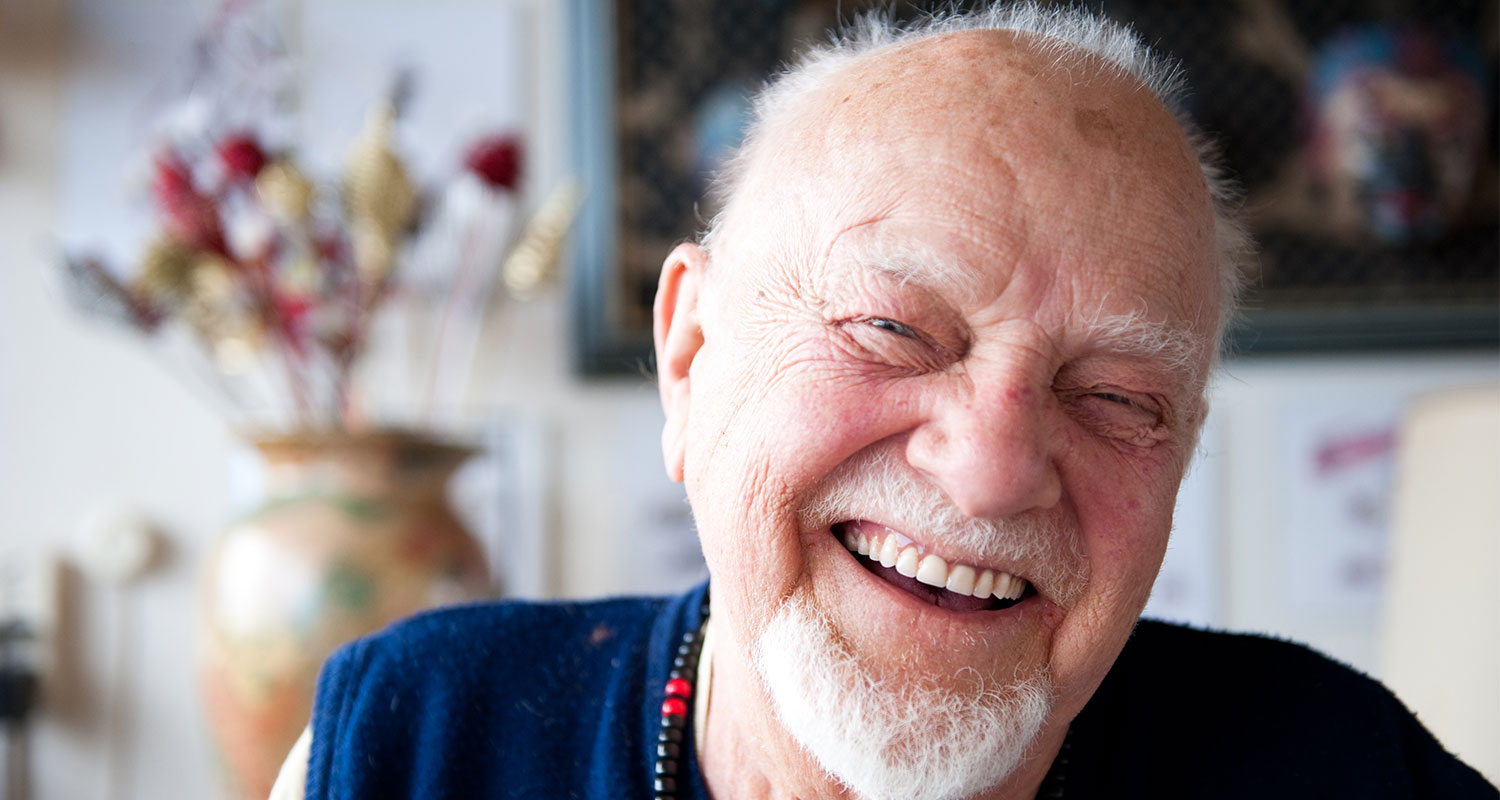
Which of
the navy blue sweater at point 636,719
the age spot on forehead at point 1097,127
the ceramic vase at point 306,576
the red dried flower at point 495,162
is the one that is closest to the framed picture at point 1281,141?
the red dried flower at point 495,162

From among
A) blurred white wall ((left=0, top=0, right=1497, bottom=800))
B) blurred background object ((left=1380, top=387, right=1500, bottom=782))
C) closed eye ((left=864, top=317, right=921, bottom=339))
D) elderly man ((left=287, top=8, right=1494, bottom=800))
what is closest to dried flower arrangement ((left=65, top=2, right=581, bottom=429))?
blurred white wall ((left=0, top=0, right=1497, bottom=800))

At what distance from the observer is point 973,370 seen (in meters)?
0.68

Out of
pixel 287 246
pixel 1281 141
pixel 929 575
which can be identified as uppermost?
pixel 1281 141

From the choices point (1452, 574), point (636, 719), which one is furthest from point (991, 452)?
point (1452, 574)

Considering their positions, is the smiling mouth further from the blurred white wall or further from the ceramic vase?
the blurred white wall

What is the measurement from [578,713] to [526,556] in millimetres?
980

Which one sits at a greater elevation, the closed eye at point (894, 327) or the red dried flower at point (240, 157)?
the red dried flower at point (240, 157)

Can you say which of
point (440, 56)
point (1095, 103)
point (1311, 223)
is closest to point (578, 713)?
point (1095, 103)

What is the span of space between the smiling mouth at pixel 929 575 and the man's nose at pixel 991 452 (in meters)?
0.05

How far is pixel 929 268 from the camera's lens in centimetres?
68

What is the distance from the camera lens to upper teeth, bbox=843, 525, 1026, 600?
68 cm

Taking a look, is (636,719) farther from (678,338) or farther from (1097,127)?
(1097,127)

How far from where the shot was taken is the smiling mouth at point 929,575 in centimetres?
68

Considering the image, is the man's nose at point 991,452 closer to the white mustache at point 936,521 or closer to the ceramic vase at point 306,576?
the white mustache at point 936,521
